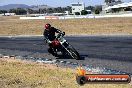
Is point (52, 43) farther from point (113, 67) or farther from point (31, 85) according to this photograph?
point (31, 85)

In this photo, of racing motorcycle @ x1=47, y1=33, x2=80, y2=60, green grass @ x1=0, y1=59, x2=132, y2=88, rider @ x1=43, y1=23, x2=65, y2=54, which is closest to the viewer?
green grass @ x1=0, y1=59, x2=132, y2=88

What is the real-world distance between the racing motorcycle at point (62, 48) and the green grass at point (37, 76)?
6.47ft

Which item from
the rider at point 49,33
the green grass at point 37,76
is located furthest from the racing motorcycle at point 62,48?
the green grass at point 37,76

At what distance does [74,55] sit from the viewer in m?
18.0

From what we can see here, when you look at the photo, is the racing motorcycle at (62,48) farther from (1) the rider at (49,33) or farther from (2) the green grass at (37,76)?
(2) the green grass at (37,76)

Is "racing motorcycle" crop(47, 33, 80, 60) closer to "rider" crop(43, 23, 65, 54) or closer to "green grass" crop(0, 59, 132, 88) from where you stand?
"rider" crop(43, 23, 65, 54)

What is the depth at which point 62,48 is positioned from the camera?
18328mm

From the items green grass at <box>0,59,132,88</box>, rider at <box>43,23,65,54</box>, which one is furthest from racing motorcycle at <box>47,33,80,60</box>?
green grass at <box>0,59,132,88</box>

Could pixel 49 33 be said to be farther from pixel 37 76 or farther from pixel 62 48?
pixel 37 76

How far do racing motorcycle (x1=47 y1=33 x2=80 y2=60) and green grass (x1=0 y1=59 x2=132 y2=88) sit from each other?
1973 mm

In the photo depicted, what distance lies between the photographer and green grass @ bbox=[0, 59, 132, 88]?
37.7 feet

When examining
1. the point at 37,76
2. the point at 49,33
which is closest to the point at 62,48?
the point at 49,33

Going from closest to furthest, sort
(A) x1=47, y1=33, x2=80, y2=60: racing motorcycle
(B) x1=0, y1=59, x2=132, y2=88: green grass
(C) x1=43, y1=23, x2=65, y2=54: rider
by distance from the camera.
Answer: (B) x1=0, y1=59, x2=132, y2=88: green grass < (A) x1=47, y1=33, x2=80, y2=60: racing motorcycle < (C) x1=43, y1=23, x2=65, y2=54: rider

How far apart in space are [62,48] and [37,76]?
5189 millimetres
